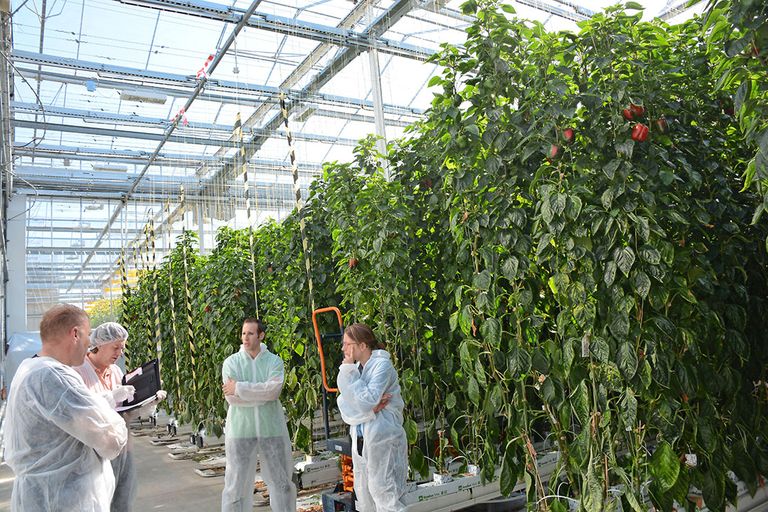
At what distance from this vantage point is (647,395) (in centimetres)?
287

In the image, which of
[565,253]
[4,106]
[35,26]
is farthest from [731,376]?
[4,106]

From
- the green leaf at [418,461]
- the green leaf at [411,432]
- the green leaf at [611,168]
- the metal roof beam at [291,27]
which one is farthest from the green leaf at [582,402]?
the metal roof beam at [291,27]

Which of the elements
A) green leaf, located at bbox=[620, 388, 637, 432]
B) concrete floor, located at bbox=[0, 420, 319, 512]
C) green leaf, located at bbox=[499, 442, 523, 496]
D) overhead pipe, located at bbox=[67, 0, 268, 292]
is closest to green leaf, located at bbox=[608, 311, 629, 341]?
green leaf, located at bbox=[620, 388, 637, 432]

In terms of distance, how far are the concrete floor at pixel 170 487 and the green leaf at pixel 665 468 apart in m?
2.84

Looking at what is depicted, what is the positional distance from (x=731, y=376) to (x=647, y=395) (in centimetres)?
61

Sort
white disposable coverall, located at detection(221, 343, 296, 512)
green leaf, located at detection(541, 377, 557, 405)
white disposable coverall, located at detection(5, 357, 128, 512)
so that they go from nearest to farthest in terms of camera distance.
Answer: white disposable coverall, located at detection(5, 357, 128, 512) < green leaf, located at detection(541, 377, 557, 405) < white disposable coverall, located at detection(221, 343, 296, 512)

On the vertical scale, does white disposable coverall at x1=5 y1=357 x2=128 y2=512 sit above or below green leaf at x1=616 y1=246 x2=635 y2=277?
below

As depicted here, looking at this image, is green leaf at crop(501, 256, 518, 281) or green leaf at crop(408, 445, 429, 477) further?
green leaf at crop(408, 445, 429, 477)

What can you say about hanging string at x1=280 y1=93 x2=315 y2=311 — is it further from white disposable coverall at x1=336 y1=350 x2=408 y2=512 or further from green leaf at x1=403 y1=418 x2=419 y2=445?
white disposable coverall at x1=336 y1=350 x2=408 y2=512

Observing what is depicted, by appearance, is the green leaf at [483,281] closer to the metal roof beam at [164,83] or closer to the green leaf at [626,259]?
the green leaf at [626,259]

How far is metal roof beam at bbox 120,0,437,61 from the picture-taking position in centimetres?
672

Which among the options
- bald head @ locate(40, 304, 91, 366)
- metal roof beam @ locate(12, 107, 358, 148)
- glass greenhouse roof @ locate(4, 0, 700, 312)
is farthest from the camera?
metal roof beam @ locate(12, 107, 358, 148)

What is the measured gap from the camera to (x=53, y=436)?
7.82ft

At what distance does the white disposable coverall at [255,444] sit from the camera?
3988mm
